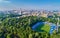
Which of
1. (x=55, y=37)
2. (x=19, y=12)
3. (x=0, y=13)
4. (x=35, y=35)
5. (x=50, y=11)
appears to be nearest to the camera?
(x=55, y=37)

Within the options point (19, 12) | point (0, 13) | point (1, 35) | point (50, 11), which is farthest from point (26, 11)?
point (1, 35)

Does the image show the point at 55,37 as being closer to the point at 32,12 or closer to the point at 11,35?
the point at 11,35

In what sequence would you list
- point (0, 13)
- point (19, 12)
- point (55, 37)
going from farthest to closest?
point (19, 12), point (0, 13), point (55, 37)

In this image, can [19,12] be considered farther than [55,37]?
Yes

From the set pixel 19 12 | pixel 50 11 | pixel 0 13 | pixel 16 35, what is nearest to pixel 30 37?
pixel 16 35

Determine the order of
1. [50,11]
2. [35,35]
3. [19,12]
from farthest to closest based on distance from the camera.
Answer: [50,11] < [19,12] < [35,35]

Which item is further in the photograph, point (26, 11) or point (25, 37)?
point (26, 11)

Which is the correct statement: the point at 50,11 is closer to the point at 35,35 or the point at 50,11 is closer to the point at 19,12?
the point at 19,12

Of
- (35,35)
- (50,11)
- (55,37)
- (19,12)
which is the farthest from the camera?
(50,11)
